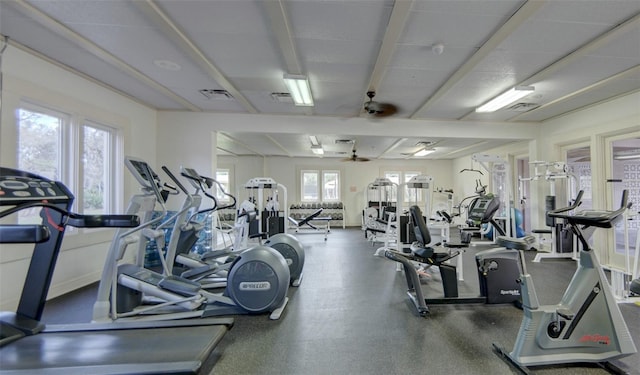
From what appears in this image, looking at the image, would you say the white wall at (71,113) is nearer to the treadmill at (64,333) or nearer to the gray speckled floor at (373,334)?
the gray speckled floor at (373,334)

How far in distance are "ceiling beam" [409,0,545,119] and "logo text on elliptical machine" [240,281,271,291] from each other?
10.3 ft

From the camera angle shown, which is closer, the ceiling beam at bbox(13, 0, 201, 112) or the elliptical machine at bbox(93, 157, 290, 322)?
the ceiling beam at bbox(13, 0, 201, 112)

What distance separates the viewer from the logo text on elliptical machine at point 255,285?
2.50m

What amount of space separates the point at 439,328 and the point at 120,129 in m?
4.95

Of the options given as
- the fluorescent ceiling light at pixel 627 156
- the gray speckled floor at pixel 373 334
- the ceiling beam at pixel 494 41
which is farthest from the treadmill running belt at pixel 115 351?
the fluorescent ceiling light at pixel 627 156

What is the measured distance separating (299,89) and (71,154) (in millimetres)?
3005

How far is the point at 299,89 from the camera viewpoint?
3520mm

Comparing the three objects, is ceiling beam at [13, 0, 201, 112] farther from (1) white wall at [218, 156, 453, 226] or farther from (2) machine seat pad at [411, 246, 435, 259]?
(1) white wall at [218, 156, 453, 226]

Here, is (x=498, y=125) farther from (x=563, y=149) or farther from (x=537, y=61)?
(x=537, y=61)

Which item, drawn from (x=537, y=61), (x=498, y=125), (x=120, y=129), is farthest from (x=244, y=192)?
(x=537, y=61)

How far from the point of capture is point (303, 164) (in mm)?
9461

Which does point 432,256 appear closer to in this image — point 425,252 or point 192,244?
point 425,252

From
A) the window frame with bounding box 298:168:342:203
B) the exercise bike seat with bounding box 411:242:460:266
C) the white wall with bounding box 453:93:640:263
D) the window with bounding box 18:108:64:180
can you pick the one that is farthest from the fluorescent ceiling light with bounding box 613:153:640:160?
the window with bounding box 18:108:64:180

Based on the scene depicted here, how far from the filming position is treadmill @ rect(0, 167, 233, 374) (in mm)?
1510
